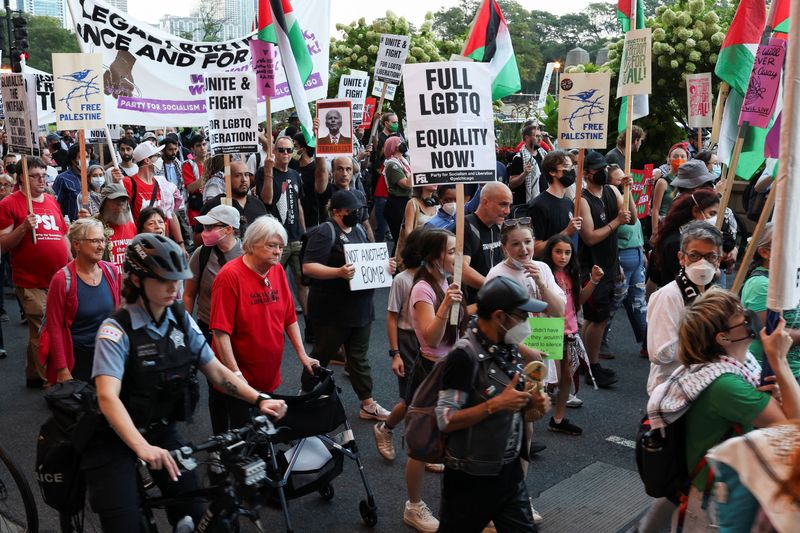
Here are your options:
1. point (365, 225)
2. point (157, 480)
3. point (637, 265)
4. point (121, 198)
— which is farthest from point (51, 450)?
point (637, 265)

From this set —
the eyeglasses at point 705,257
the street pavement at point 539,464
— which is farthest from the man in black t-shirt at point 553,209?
the eyeglasses at point 705,257

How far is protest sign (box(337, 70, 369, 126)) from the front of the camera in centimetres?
1418

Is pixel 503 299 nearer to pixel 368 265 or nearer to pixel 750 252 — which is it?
pixel 750 252

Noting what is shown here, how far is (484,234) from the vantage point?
650cm

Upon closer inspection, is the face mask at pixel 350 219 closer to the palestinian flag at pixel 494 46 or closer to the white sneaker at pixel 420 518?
the palestinian flag at pixel 494 46

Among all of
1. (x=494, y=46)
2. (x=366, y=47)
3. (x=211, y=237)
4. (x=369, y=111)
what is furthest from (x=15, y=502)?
(x=366, y=47)

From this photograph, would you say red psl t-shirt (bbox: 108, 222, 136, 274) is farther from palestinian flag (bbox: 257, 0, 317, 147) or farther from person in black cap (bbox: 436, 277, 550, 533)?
person in black cap (bbox: 436, 277, 550, 533)

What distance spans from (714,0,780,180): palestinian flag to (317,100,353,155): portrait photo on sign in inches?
170

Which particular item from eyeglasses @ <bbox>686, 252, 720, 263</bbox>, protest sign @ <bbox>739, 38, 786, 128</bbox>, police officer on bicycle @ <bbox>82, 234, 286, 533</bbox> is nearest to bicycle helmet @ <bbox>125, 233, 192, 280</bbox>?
police officer on bicycle @ <bbox>82, 234, 286, 533</bbox>

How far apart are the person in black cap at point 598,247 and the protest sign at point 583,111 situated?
7.9 inches

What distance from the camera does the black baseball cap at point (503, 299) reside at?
12.2ft

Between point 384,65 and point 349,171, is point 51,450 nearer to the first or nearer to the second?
point 349,171

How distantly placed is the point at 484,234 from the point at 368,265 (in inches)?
36.6

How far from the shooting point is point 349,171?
960 centimetres
